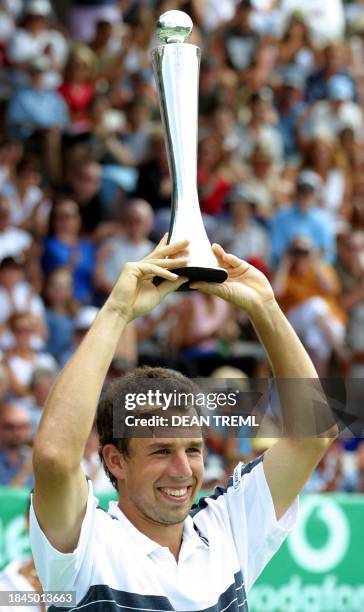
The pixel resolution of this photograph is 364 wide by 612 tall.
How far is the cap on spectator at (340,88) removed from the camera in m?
13.3

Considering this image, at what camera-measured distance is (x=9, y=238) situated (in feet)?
32.3

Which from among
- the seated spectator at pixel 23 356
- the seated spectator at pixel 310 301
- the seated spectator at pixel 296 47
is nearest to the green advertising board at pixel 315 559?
the seated spectator at pixel 23 356

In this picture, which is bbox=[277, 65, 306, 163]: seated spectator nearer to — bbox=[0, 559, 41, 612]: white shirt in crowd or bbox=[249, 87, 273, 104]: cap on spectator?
bbox=[249, 87, 273, 104]: cap on spectator

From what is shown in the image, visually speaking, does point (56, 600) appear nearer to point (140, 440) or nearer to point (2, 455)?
point (140, 440)

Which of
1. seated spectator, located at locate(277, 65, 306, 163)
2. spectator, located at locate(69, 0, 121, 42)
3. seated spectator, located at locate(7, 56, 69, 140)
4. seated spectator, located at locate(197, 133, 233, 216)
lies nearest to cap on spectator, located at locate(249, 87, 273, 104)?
seated spectator, located at locate(277, 65, 306, 163)

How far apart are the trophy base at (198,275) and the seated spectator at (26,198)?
22.4 feet

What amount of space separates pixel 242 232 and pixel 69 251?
157 centimetres

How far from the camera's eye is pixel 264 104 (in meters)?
12.4

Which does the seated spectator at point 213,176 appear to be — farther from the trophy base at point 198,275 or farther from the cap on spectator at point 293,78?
the trophy base at point 198,275

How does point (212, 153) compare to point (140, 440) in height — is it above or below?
above

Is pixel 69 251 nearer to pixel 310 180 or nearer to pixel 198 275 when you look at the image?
pixel 310 180

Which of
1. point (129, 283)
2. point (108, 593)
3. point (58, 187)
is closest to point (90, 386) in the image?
point (129, 283)

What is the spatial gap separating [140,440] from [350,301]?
7500 mm

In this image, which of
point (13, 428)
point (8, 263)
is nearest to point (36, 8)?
point (8, 263)
